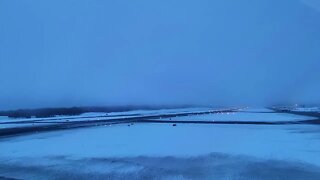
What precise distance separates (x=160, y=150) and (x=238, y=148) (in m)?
4.73

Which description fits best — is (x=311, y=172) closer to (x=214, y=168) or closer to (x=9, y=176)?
(x=214, y=168)

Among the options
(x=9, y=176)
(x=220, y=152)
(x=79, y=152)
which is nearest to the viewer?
(x=9, y=176)

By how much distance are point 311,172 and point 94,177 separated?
339 inches

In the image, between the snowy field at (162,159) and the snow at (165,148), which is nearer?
the snowy field at (162,159)

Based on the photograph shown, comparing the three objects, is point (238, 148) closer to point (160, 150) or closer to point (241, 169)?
point (160, 150)

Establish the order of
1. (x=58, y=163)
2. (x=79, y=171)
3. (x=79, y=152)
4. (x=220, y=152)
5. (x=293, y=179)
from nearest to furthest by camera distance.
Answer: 1. (x=293, y=179)
2. (x=79, y=171)
3. (x=58, y=163)
4. (x=220, y=152)
5. (x=79, y=152)

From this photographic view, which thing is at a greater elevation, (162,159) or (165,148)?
(165,148)

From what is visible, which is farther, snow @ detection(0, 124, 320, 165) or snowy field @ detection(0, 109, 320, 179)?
snow @ detection(0, 124, 320, 165)

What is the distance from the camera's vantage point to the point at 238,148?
25.4m

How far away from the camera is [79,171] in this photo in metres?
17.9

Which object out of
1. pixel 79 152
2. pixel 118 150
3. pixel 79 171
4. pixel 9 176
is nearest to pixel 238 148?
pixel 118 150

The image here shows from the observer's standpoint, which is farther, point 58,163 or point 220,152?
point 220,152

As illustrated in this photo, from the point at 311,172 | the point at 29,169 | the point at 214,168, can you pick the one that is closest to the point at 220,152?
the point at 214,168

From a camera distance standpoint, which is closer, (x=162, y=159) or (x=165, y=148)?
(x=162, y=159)
